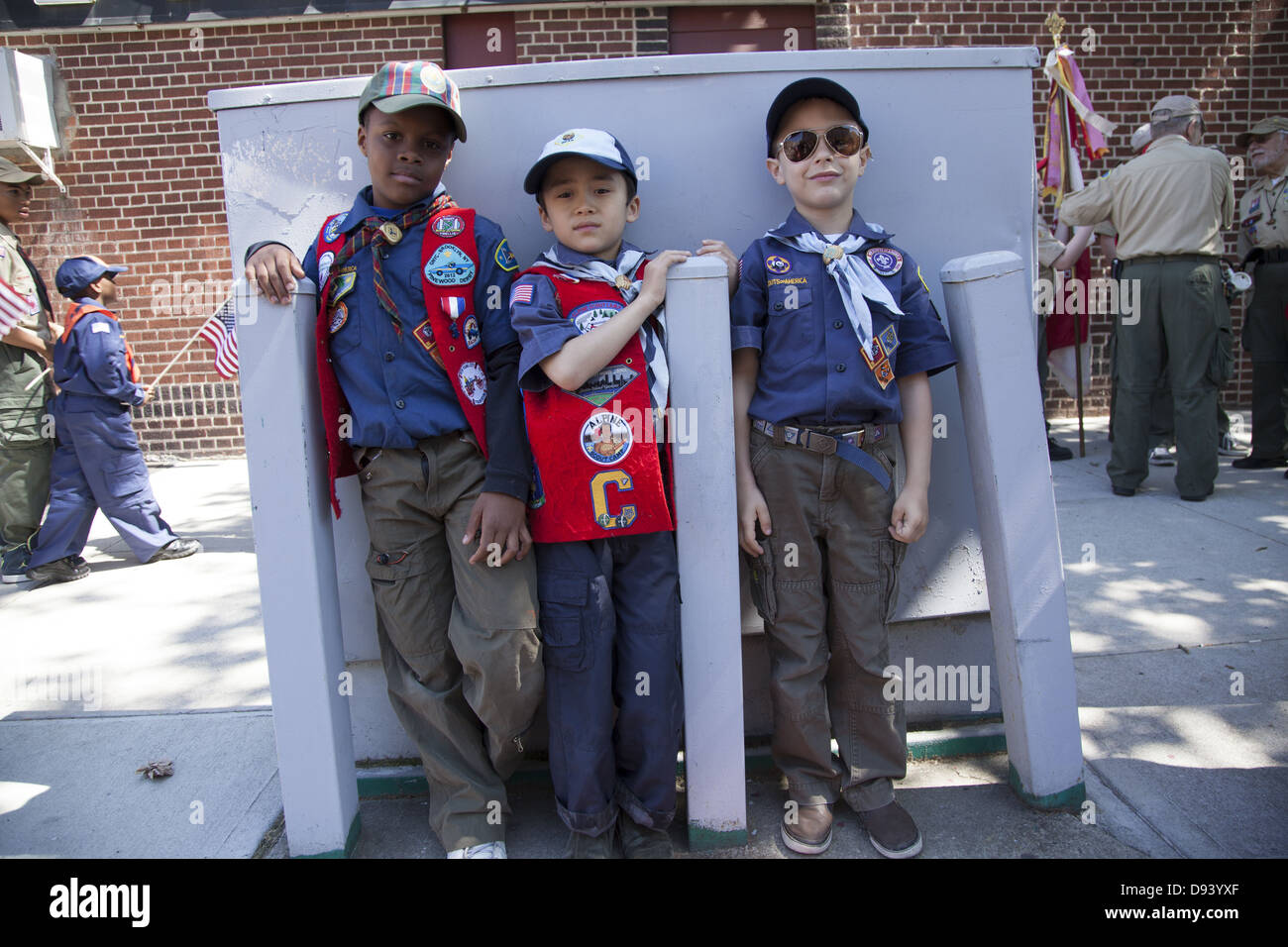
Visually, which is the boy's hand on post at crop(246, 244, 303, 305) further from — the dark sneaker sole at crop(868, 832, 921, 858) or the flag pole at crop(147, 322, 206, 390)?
the flag pole at crop(147, 322, 206, 390)

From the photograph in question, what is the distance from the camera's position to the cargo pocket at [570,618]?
210 cm

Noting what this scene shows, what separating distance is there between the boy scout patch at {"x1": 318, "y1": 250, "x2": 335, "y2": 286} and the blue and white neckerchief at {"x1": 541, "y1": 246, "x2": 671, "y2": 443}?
55cm

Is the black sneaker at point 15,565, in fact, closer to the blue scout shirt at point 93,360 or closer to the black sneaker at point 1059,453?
the blue scout shirt at point 93,360

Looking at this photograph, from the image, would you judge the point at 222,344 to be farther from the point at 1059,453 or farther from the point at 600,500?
the point at 1059,453

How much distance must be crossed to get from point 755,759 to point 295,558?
4.69ft

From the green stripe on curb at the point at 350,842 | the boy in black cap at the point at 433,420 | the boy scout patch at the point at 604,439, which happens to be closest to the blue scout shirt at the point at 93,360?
the boy in black cap at the point at 433,420

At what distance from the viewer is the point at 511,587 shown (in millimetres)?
2104

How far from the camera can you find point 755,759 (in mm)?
2568

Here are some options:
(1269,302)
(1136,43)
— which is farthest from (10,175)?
(1136,43)

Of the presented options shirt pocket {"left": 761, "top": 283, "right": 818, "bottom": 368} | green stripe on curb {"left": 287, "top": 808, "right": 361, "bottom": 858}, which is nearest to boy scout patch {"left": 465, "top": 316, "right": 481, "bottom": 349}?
shirt pocket {"left": 761, "top": 283, "right": 818, "bottom": 368}

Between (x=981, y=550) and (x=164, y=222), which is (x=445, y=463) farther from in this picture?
(x=164, y=222)

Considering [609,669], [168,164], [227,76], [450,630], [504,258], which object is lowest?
[609,669]

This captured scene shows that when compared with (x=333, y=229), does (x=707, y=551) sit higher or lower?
lower

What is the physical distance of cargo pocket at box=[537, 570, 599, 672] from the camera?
2.10 meters
